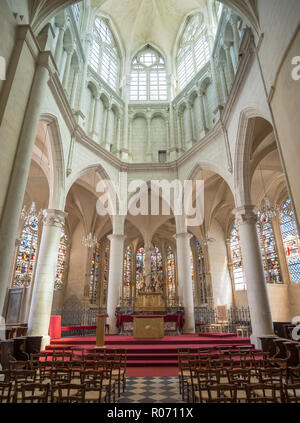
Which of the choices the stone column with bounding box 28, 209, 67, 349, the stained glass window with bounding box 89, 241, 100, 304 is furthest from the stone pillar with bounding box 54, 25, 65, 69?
the stained glass window with bounding box 89, 241, 100, 304

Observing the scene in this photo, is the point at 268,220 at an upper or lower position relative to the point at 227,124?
lower

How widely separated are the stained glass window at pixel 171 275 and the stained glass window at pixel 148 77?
13.2 meters

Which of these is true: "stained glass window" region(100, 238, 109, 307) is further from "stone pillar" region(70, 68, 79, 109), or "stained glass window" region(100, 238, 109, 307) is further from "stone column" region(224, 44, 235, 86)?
"stone column" region(224, 44, 235, 86)

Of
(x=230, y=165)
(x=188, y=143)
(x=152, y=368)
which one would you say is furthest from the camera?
(x=188, y=143)

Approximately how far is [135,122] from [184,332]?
554 inches

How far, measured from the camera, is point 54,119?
10.7 meters

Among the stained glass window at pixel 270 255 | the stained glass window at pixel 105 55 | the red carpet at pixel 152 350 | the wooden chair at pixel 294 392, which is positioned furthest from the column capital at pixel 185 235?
the stained glass window at pixel 105 55

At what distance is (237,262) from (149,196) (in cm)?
818

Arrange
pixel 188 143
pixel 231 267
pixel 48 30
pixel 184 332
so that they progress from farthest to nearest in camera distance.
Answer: pixel 231 267
pixel 188 143
pixel 184 332
pixel 48 30

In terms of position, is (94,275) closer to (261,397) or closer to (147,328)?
(147,328)

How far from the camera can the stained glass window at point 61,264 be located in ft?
64.2

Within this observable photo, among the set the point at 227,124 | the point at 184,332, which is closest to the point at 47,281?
the point at 184,332

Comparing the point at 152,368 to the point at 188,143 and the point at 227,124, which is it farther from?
the point at 188,143

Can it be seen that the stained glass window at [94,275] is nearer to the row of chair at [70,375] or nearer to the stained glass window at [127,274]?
the stained glass window at [127,274]
